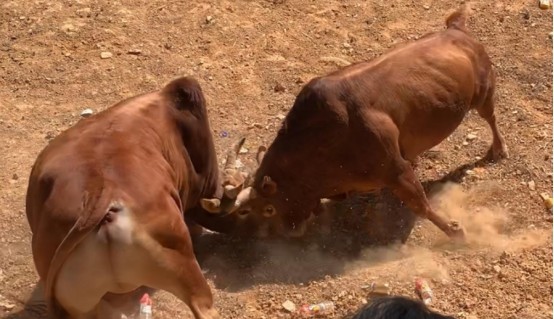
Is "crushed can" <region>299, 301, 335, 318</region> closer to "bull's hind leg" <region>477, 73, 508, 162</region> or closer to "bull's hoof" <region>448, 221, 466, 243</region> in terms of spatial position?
"bull's hoof" <region>448, 221, 466, 243</region>

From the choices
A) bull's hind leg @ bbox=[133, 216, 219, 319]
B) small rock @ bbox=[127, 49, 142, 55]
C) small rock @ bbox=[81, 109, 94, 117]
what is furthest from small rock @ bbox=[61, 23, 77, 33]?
bull's hind leg @ bbox=[133, 216, 219, 319]

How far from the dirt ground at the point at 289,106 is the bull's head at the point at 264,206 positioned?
208mm

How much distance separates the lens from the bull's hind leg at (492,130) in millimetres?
7871

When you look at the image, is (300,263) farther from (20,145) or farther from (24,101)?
(24,101)

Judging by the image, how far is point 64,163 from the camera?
5.65 metres

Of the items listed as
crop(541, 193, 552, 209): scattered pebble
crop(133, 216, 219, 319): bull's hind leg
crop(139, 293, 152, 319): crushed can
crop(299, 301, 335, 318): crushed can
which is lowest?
crop(139, 293, 152, 319): crushed can

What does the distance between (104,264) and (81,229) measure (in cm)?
28

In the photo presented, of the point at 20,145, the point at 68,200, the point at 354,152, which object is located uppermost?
the point at 68,200

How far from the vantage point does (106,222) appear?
204 inches

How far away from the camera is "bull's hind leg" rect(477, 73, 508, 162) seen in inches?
310

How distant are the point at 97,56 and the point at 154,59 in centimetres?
62

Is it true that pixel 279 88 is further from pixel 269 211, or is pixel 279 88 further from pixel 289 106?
pixel 269 211

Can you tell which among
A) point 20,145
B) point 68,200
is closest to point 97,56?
point 20,145

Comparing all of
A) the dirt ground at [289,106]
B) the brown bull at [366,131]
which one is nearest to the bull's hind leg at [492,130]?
the dirt ground at [289,106]
